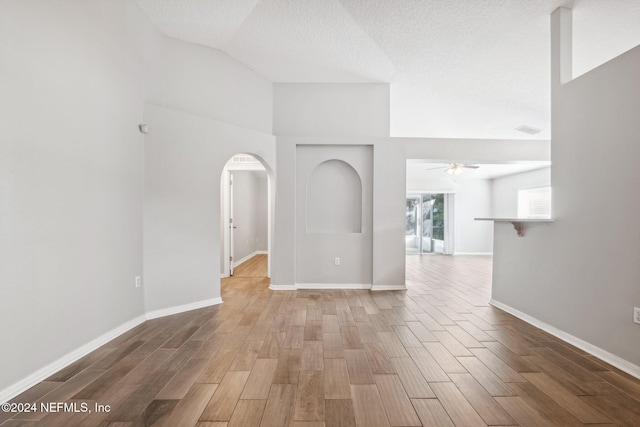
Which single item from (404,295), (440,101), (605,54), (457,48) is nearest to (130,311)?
(404,295)

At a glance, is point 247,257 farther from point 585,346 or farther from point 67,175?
point 585,346

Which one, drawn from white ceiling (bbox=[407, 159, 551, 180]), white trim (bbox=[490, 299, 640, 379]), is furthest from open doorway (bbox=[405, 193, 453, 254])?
white trim (bbox=[490, 299, 640, 379])

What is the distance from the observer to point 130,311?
9.69ft

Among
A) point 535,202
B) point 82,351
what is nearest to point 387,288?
point 82,351

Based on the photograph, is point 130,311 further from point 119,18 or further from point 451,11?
point 451,11

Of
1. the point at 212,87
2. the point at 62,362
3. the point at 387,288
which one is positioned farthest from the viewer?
the point at 387,288

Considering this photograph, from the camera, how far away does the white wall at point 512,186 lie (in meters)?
7.79

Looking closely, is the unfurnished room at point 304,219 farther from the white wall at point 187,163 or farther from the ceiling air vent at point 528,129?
the ceiling air vent at point 528,129

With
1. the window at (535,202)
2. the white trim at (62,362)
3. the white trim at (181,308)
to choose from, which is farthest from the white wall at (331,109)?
the window at (535,202)

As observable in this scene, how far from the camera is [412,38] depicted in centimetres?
339

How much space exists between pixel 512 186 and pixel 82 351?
33.9 ft

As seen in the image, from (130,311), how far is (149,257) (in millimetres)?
576

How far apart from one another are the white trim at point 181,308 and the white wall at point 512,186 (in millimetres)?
8582

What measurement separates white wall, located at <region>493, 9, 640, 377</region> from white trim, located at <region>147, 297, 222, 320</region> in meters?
3.71
